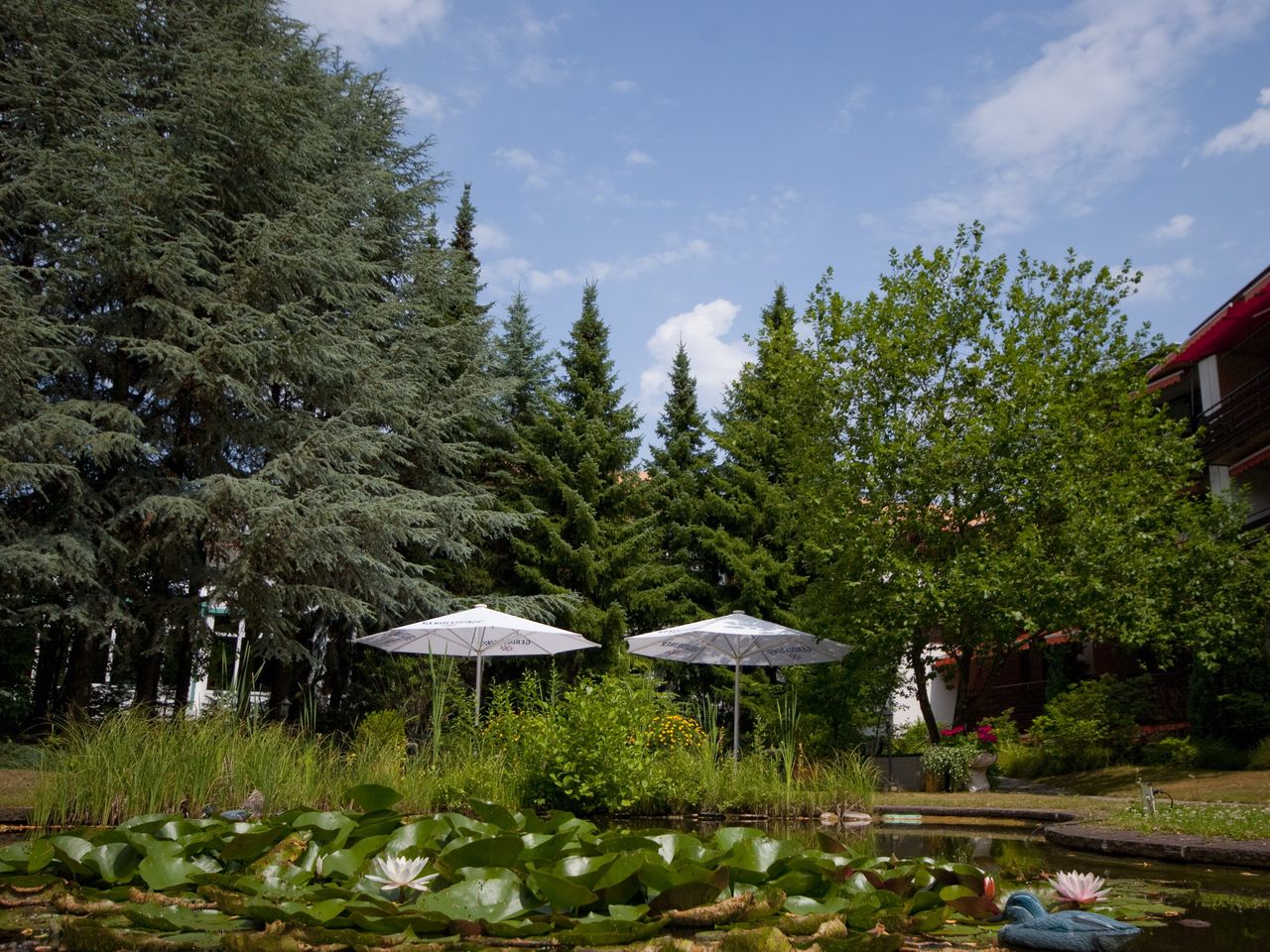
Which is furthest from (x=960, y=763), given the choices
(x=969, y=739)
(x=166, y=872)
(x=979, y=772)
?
(x=166, y=872)

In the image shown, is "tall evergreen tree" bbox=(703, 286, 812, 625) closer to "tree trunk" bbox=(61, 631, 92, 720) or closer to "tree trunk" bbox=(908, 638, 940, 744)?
"tree trunk" bbox=(908, 638, 940, 744)

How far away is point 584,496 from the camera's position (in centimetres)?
1781

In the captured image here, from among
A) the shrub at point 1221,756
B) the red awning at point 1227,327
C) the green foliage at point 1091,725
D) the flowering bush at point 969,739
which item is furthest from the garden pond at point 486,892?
the red awning at point 1227,327

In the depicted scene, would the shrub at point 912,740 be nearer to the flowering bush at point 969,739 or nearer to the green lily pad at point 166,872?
the flowering bush at point 969,739

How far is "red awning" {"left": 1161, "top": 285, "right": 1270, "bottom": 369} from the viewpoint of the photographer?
16422mm

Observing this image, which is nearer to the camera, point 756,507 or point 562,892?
point 562,892

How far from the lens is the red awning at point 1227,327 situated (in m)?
16.4

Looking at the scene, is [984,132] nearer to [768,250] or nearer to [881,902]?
[768,250]

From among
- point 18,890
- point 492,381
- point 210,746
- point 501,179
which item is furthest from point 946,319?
point 18,890

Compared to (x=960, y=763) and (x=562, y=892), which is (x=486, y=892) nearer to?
(x=562, y=892)

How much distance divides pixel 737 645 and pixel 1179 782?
5860 millimetres

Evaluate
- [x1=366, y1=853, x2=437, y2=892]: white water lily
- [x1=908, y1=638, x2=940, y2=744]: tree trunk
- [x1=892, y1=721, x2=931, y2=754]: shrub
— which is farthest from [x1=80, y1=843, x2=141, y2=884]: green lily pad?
[x1=892, y1=721, x2=931, y2=754]: shrub

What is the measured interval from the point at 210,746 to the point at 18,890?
124 inches

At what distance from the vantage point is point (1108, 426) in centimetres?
1373
